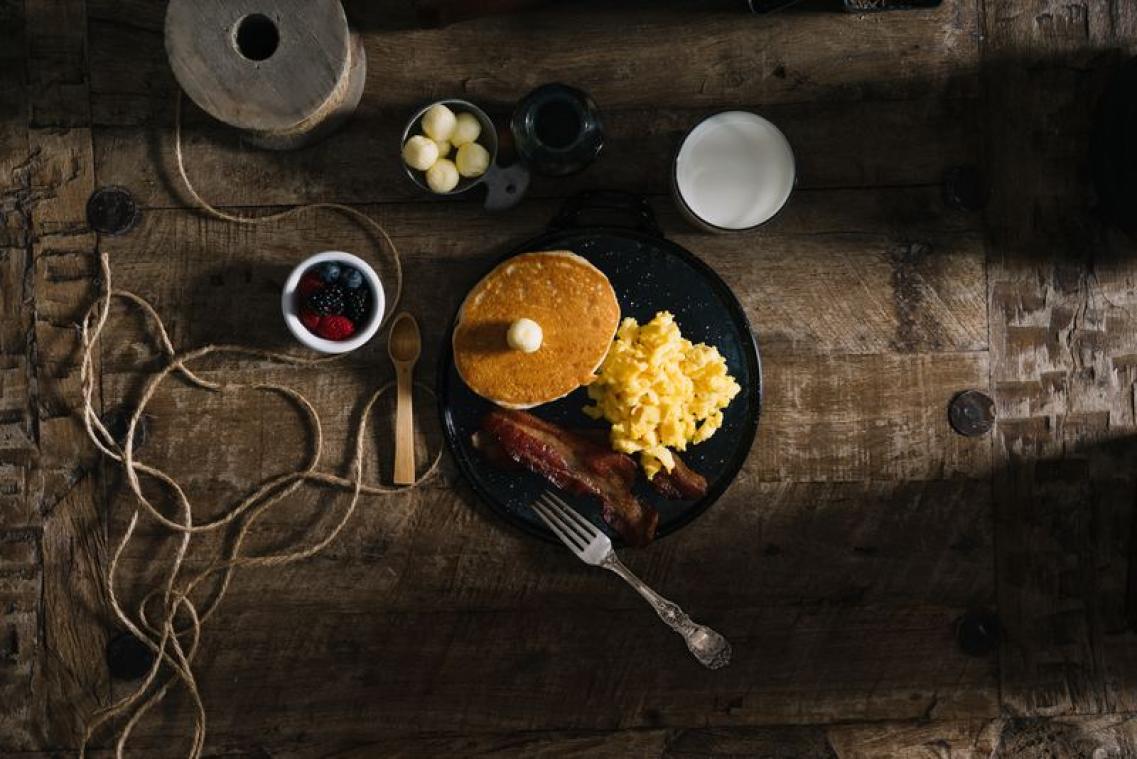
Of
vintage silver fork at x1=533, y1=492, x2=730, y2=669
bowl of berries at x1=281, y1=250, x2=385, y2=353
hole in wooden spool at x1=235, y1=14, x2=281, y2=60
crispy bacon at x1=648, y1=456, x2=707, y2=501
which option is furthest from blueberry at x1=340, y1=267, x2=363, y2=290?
crispy bacon at x1=648, y1=456, x2=707, y2=501

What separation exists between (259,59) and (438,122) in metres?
0.29

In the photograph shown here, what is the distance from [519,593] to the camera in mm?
1679

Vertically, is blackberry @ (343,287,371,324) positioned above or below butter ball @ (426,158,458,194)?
below

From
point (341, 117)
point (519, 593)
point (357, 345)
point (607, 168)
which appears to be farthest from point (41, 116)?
point (519, 593)

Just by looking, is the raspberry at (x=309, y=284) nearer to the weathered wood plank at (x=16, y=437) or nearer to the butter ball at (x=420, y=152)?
the butter ball at (x=420, y=152)

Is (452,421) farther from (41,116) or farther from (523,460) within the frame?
(41,116)

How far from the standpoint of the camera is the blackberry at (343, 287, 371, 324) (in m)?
1.56

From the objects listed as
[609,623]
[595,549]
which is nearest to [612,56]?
[595,549]

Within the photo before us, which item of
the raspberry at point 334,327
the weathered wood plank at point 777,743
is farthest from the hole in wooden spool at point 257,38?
the weathered wood plank at point 777,743

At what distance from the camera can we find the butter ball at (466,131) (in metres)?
1.59

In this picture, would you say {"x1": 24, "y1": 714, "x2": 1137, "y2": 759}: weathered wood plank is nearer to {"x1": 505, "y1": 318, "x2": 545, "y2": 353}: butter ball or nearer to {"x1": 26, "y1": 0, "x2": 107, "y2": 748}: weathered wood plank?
{"x1": 26, "y1": 0, "x2": 107, "y2": 748}: weathered wood plank

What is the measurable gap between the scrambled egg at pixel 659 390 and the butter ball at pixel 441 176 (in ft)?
1.19

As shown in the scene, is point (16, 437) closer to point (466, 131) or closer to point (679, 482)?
point (466, 131)

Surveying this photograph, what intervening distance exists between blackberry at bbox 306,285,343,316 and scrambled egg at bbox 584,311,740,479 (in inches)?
16.8
